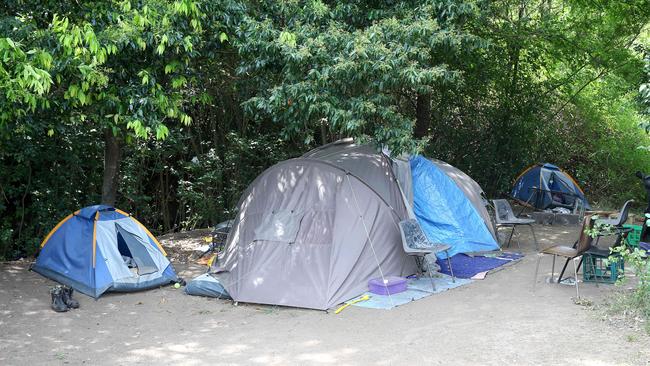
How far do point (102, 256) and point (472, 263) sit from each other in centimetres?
494

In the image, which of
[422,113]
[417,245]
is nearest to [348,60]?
[417,245]

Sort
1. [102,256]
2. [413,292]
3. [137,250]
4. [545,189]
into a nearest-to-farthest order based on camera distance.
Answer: [413,292] < [102,256] < [137,250] < [545,189]

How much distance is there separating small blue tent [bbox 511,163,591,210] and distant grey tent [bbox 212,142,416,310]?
5522mm

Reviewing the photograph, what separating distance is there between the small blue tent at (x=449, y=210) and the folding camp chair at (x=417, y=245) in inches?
47.1

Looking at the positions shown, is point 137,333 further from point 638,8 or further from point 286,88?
point 638,8

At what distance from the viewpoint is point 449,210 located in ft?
32.8

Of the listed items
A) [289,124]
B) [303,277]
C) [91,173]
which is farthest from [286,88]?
[91,173]

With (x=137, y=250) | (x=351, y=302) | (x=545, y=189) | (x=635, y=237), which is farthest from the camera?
(x=545, y=189)

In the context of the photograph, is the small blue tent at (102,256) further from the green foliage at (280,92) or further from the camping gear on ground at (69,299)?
the green foliage at (280,92)

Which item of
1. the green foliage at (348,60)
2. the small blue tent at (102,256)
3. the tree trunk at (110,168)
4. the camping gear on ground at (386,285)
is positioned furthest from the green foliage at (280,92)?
the camping gear on ground at (386,285)

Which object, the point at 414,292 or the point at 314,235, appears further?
the point at 314,235

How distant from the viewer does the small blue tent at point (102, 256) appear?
26.8 ft

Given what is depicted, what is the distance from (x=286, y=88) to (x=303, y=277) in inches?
88.6

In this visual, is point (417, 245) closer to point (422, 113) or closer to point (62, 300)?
point (62, 300)
